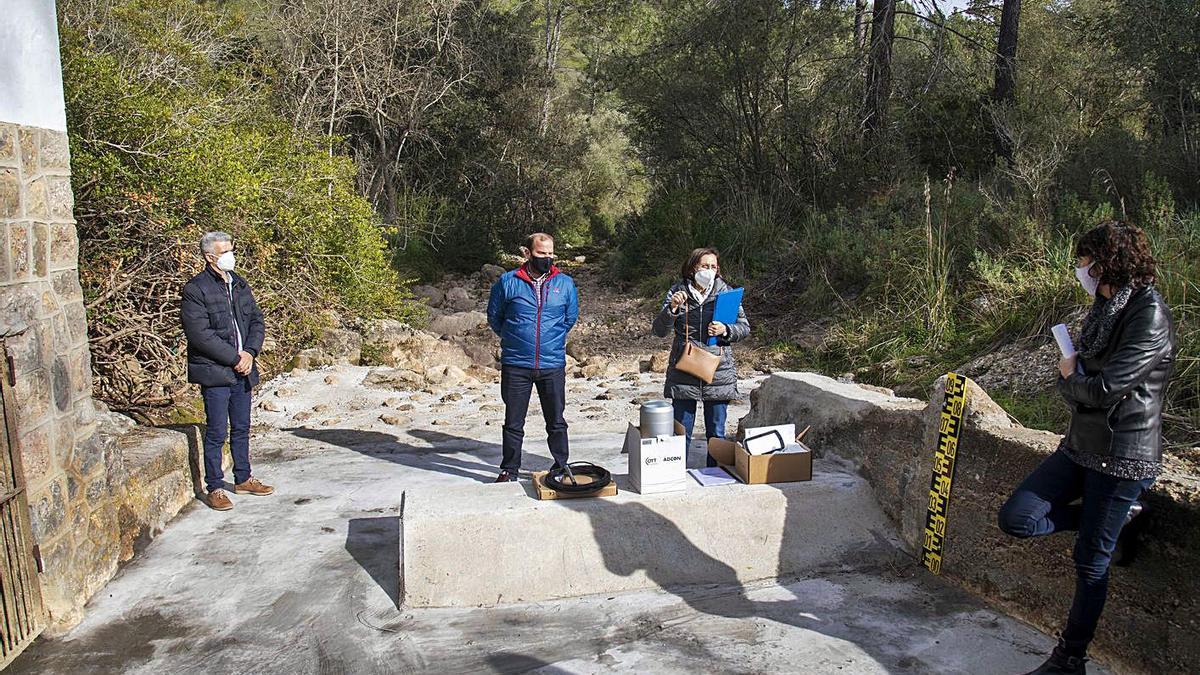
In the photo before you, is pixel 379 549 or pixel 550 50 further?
pixel 550 50

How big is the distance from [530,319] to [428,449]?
2350 mm

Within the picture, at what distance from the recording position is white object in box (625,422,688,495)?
4.87 metres

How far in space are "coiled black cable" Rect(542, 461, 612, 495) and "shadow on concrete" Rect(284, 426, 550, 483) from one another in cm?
171

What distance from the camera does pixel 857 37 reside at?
15.7m

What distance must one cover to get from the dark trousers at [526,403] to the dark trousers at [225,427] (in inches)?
71.6

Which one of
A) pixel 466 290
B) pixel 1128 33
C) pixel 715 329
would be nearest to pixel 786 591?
pixel 715 329

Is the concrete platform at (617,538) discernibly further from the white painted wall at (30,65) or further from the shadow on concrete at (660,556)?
the white painted wall at (30,65)

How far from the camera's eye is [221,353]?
19.2ft

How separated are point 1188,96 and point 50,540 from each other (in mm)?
→ 12576

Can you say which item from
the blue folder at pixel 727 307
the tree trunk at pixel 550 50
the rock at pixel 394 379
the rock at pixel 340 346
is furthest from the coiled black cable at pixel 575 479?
the tree trunk at pixel 550 50

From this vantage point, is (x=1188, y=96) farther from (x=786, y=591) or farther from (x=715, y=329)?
(x=786, y=591)

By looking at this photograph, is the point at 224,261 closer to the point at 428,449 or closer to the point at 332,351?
the point at 428,449

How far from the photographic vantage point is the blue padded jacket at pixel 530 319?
5.93 metres

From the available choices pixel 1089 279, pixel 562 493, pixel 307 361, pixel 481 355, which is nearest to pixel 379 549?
pixel 562 493
